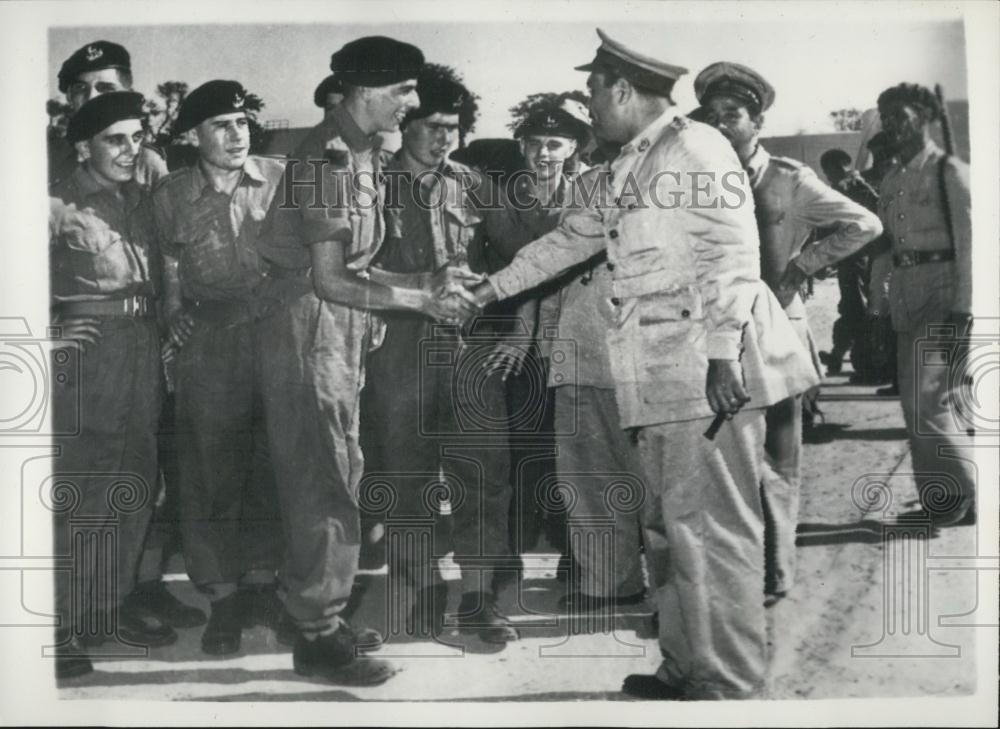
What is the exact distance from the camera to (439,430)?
13.1 ft

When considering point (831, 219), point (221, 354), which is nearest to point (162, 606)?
point (221, 354)

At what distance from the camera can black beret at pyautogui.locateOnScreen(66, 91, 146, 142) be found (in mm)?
4082

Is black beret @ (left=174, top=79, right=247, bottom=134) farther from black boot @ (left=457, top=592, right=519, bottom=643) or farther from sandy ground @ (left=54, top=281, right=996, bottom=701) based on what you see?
black boot @ (left=457, top=592, right=519, bottom=643)

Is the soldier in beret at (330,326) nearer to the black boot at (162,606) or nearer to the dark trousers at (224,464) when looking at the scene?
the dark trousers at (224,464)

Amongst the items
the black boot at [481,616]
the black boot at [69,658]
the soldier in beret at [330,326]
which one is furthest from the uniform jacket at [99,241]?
the black boot at [481,616]

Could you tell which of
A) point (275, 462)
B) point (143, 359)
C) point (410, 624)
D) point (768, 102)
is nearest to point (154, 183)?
point (143, 359)

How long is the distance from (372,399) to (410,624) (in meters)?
0.87

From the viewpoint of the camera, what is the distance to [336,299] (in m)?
3.95

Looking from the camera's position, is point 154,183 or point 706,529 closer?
point 706,529

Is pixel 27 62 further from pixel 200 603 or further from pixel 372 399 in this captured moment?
pixel 200 603

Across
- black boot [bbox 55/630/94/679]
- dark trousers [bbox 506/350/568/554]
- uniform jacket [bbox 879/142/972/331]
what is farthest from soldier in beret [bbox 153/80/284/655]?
uniform jacket [bbox 879/142/972/331]

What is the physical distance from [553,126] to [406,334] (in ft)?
3.16

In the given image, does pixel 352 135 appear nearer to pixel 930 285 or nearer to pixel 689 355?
pixel 689 355

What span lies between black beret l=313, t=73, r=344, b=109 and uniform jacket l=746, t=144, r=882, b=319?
1.58 metres
